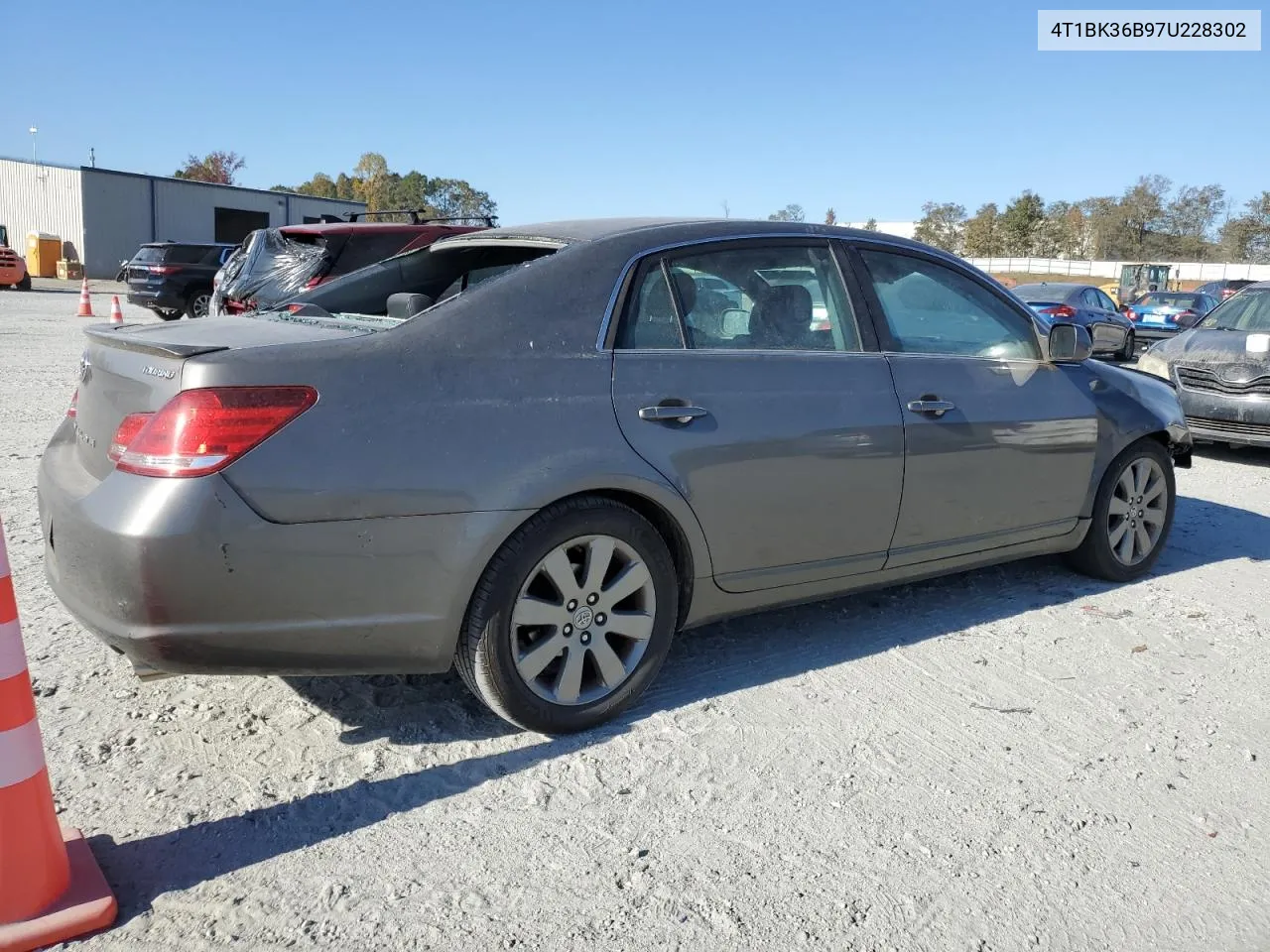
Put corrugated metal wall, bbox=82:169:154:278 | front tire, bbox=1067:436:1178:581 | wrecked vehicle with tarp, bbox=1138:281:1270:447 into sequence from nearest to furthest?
front tire, bbox=1067:436:1178:581 → wrecked vehicle with tarp, bbox=1138:281:1270:447 → corrugated metal wall, bbox=82:169:154:278

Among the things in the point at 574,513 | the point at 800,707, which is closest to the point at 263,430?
the point at 574,513

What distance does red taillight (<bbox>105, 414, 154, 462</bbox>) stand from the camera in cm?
284

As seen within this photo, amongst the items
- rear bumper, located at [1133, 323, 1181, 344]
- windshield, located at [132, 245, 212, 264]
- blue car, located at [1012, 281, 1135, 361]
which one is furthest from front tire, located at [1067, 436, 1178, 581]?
windshield, located at [132, 245, 212, 264]

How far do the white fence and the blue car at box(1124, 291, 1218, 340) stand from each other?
145 ft

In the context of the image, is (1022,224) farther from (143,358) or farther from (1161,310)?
(143,358)

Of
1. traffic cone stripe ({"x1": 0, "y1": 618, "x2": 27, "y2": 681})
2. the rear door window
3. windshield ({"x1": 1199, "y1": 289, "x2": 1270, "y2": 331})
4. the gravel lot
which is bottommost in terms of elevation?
the gravel lot

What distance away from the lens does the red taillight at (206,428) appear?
2709mm

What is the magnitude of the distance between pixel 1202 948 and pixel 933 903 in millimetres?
594

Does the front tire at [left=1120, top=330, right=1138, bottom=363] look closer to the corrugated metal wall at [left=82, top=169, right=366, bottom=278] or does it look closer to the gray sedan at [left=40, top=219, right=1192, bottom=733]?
the gray sedan at [left=40, top=219, right=1192, bottom=733]

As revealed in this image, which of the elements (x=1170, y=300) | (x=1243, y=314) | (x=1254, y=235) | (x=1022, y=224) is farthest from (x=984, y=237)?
(x=1243, y=314)

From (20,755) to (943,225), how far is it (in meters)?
84.0

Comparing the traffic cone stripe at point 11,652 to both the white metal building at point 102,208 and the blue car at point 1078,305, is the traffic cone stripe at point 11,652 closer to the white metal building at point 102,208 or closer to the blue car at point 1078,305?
the blue car at point 1078,305

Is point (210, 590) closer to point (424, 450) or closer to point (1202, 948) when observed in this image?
point (424, 450)

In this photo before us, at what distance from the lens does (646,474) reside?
10.9 feet
